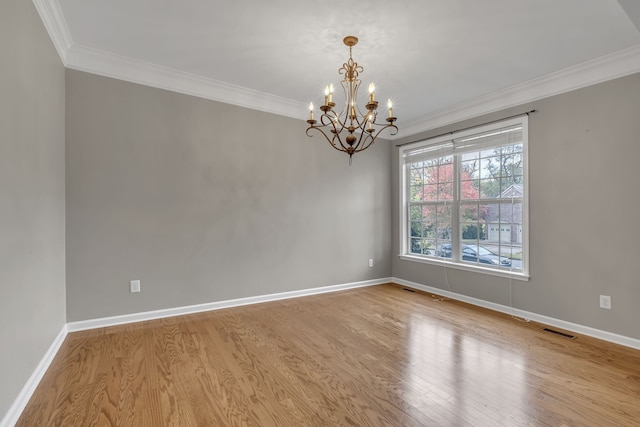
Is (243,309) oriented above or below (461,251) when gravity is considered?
below

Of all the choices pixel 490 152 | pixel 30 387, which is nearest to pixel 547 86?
pixel 490 152

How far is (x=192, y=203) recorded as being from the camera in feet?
11.5

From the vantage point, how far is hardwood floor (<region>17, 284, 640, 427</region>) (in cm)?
178

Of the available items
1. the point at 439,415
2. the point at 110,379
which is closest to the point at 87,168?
the point at 110,379

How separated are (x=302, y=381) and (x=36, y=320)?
6.31ft

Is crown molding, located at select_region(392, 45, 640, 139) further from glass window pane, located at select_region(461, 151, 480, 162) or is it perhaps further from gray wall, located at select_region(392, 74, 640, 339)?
glass window pane, located at select_region(461, 151, 480, 162)

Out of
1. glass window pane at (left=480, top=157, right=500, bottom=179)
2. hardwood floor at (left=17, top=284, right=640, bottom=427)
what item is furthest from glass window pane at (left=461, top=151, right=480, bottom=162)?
hardwood floor at (left=17, top=284, right=640, bottom=427)

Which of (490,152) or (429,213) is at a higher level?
(490,152)

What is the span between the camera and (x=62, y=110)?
2797 millimetres

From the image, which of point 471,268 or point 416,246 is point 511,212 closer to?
point 471,268

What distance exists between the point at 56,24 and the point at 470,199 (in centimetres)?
471

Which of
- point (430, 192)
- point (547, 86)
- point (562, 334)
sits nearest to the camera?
point (562, 334)

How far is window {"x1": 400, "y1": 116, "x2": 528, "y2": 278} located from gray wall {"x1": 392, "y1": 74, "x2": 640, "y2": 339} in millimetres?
181

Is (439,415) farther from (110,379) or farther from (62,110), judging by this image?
(62,110)
